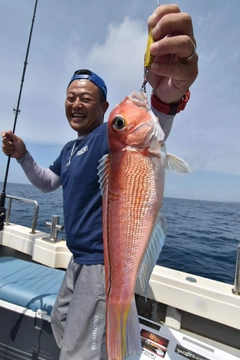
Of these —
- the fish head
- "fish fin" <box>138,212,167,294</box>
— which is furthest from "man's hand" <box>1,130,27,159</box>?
"fish fin" <box>138,212,167,294</box>

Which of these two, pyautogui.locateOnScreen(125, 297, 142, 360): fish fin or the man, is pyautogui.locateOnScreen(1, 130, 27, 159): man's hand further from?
pyautogui.locateOnScreen(125, 297, 142, 360): fish fin

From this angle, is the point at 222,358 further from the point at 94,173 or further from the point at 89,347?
the point at 94,173

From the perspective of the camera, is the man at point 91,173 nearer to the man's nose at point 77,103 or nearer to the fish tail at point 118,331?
the man's nose at point 77,103

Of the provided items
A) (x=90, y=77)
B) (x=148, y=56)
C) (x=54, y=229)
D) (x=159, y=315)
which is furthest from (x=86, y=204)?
(x=54, y=229)

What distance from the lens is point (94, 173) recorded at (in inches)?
61.2

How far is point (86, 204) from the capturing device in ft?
5.16

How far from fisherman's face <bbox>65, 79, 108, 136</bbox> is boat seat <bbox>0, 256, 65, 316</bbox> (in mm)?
1644

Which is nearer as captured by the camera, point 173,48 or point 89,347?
point 173,48

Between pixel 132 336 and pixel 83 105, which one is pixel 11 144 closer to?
pixel 83 105

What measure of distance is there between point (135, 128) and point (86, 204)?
68 centimetres

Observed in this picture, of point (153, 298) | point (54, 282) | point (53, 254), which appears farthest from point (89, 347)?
point (53, 254)

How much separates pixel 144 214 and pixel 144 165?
0.24 metres

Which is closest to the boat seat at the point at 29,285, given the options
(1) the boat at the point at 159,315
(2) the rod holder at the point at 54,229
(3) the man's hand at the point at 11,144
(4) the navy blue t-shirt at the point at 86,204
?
(1) the boat at the point at 159,315

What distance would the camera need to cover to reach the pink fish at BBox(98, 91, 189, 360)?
1096 mm
